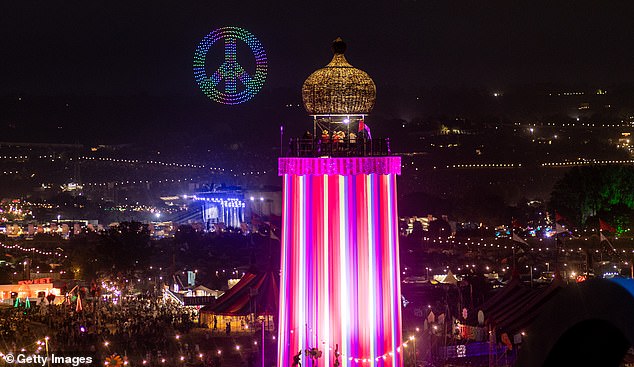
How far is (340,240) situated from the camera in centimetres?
1487

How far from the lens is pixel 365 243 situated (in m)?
14.9

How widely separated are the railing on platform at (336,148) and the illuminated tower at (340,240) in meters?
0.01

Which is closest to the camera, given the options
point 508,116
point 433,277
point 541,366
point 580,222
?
point 541,366

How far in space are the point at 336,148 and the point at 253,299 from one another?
1328 cm

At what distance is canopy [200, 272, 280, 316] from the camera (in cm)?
2762

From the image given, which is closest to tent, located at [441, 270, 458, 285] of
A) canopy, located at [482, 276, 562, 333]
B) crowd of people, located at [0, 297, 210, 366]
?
canopy, located at [482, 276, 562, 333]

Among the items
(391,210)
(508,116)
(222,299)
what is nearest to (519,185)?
(508,116)

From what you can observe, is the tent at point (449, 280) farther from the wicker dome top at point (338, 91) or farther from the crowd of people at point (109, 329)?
the wicker dome top at point (338, 91)

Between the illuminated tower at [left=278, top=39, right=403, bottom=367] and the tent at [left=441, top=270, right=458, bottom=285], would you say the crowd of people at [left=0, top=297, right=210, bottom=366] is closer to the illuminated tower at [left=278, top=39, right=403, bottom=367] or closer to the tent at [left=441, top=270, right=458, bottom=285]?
the illuminated tower at [left=278, top=39, right=403, bottom=367]

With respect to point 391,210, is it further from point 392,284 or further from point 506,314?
point 506,314

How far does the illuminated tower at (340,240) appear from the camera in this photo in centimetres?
1481

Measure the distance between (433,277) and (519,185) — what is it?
71.7m

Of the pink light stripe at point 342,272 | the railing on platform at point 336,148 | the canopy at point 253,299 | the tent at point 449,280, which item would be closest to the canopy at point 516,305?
the canopy at point 253,299

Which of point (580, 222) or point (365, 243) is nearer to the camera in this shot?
point (365, 243)
